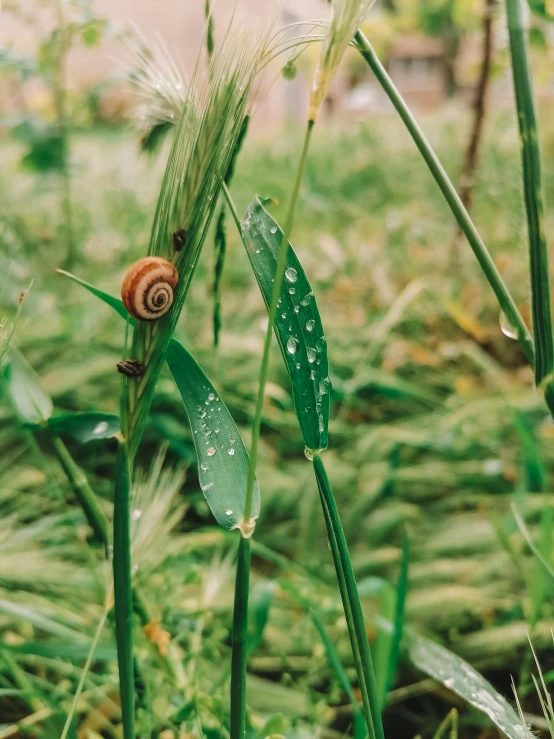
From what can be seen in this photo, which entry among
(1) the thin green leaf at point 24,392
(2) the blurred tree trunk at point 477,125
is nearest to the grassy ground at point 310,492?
(1) the thin green leaf at point 24,392

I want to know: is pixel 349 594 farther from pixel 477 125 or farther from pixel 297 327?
pixel 477 125

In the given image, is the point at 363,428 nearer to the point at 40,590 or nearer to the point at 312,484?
the point at 312,484

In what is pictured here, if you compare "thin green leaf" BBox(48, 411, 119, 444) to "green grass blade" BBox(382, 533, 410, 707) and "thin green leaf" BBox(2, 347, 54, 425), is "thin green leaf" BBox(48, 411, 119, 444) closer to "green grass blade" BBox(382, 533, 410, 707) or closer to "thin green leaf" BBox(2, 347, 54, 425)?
"thin green leaf" BBox(2, 347, 54, 425)

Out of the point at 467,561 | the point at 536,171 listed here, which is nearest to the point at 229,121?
the point at 536,171

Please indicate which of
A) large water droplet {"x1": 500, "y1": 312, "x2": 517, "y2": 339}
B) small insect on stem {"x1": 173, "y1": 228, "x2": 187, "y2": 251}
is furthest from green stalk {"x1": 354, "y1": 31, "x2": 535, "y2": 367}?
small insect on stem {"x1": 173, "y1": 228, "x2": 187, "y2": 251}

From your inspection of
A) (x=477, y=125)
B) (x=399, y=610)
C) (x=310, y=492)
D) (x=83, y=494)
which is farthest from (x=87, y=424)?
(x=477, y=125)
